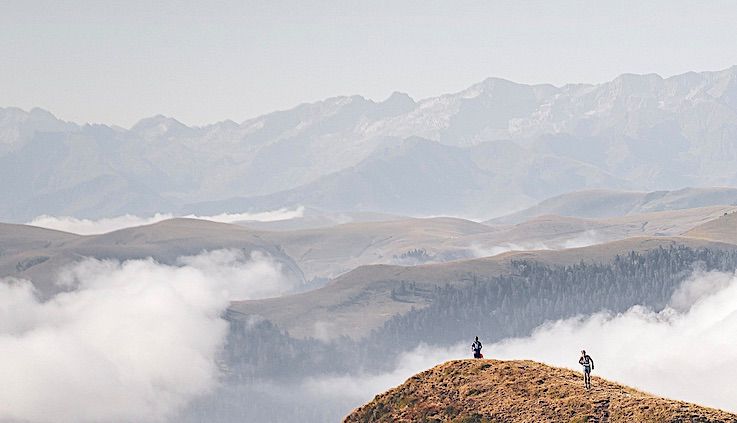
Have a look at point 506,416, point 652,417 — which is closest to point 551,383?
point 506,416

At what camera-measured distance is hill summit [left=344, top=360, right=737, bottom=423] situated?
374 ft

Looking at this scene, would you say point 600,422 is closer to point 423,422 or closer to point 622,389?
point 622,389

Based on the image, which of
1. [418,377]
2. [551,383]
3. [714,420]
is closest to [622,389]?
[551,383]

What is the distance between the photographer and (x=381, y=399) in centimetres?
14100

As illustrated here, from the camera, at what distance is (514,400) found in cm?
12762

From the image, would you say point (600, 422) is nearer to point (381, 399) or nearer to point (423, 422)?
point (423, 422)

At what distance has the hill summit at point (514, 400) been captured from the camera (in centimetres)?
11394

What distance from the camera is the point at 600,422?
4532 inches

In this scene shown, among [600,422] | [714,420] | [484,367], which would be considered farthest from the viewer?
[484,367]

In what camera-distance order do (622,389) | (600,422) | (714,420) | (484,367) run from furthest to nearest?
(484,367) < (622,389) < (600,422) < (714,420)

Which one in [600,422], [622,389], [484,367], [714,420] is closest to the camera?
[714,420]

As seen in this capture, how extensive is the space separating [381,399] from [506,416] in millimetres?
20953

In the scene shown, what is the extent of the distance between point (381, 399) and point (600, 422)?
3360 cm

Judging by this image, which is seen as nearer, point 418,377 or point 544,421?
point 544,421
